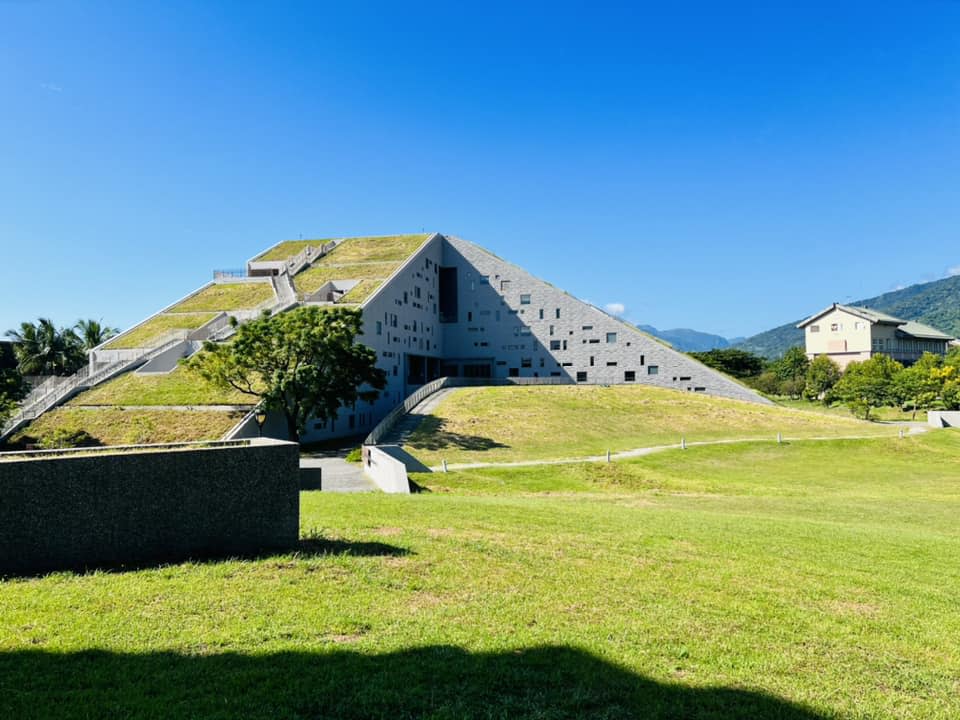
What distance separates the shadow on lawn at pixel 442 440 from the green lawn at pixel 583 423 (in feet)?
0.24

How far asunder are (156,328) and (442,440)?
110ft

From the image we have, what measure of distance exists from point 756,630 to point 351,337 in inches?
1491

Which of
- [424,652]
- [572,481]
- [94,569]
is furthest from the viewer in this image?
[572,481]

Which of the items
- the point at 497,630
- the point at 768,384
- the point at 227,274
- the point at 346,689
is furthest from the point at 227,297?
the point at 768,384

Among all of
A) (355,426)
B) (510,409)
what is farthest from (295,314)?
(510,409)

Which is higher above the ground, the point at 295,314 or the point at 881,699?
the point at 295,314

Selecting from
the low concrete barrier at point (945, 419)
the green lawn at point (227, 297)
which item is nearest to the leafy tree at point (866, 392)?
the low concrete barrier at point (945, 419)

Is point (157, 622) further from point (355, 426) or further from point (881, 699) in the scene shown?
point (355, 426)

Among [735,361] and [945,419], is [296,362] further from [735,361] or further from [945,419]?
[735,361]

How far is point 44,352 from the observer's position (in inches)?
2327

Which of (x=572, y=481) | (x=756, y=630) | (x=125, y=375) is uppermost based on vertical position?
(x=125, y=375)

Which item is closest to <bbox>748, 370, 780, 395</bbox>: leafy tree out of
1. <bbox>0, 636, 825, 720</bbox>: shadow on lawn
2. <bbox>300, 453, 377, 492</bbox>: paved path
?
<bbox>300, 453, 377, 492</bbox>: paved path

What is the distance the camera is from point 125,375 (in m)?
49.6

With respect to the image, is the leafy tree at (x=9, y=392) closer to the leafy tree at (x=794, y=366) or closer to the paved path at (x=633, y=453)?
the paved path at (x=633, y=453)
